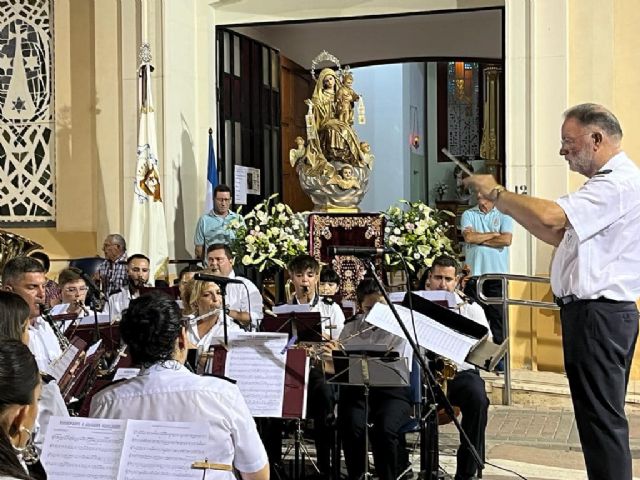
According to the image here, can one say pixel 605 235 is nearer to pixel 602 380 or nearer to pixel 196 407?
pixel 602 380

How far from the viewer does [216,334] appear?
6.52 meters

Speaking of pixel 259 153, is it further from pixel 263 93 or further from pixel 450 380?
pixel 450 380

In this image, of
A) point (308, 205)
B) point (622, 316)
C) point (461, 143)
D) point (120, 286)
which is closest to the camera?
point (622, 316)

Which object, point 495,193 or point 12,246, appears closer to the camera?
point 495,193

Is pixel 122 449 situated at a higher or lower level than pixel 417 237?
lower

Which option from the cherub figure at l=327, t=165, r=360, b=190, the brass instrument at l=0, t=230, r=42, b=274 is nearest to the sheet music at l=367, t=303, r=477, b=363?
the cherub figure at l=327, t=165, r=360, b=190

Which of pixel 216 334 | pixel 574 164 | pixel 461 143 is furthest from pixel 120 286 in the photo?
pixel 461 143

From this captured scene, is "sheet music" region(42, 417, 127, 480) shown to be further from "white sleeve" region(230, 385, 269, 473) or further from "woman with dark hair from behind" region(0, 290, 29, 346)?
"woman with dark hair from behind" region(0, 290, 29, 346)

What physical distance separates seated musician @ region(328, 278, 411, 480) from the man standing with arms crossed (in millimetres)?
1638

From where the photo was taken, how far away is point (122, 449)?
3197 millimetres

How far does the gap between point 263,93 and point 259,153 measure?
78 cm

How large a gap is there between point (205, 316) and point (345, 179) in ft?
16.0

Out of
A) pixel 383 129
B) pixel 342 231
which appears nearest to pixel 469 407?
pixel 342 231

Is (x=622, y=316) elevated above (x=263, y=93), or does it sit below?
below
